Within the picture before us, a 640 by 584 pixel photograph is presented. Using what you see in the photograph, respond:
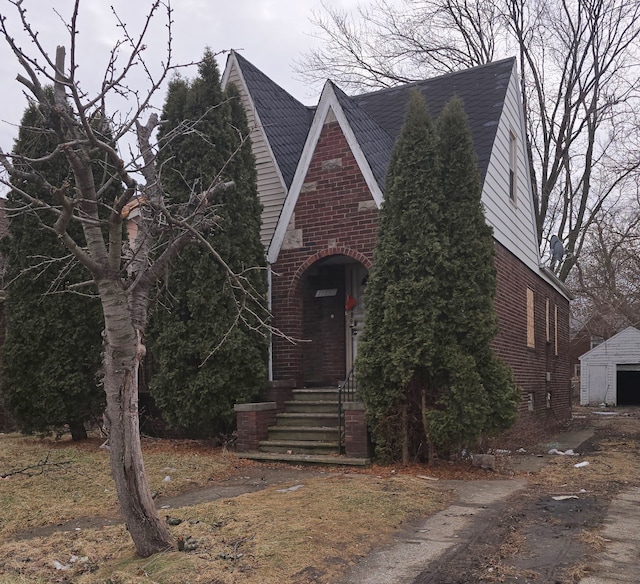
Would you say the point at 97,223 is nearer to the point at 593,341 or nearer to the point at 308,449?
the point at 308,449

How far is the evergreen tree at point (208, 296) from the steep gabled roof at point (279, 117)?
1903mm

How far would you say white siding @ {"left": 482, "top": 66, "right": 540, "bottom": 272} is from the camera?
11.7 m

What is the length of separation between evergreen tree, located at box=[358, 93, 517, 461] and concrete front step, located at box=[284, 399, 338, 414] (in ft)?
4.59

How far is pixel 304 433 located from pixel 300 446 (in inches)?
10.4

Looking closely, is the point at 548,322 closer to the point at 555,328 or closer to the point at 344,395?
the point at 555,328

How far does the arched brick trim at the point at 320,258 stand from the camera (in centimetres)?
1041

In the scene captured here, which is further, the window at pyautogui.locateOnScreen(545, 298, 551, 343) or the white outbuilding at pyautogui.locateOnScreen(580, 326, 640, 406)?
the white outbuilding at pyautogui.locateOnScreen(580, 326, 640, 406)

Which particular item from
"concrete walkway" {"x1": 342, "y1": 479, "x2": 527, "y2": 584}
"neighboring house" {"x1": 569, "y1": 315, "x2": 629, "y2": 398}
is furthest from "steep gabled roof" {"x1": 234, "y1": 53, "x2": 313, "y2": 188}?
"neighboring house" {"x1": 569, "y1": 315, "x2": 629, "y2": 398}

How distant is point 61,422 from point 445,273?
6287 mm

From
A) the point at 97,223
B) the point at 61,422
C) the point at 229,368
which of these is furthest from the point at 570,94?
the point at 97,223

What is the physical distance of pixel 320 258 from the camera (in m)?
10.8

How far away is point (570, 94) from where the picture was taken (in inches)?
925

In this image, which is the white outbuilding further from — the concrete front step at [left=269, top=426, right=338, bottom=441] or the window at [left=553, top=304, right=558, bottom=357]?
the concrete front step at [left=269, top=426, right=338, bottom=441]

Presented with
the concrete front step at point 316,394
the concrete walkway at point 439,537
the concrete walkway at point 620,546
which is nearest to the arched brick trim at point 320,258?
the concrete front step at point 316,394
